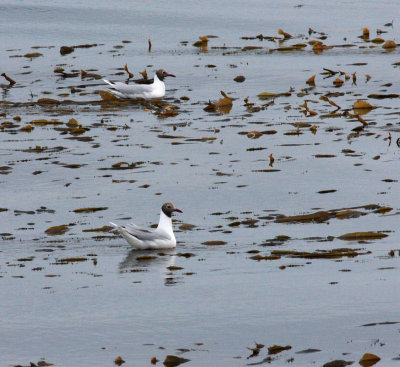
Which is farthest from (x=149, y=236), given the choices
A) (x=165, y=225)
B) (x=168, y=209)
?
(x=168, y=209)

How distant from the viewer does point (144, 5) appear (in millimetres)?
42719

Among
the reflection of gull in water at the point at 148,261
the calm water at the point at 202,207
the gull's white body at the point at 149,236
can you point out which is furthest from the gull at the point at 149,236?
the calm water at the point at 202,207

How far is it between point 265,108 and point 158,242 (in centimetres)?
970

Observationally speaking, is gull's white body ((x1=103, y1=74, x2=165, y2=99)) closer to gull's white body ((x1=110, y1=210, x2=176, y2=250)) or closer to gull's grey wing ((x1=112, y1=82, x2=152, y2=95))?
gull's grey wing ((x1=112, y1=82, x2=152, y2=95))

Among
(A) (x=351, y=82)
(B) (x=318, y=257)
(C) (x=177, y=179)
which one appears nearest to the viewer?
(B) (x=318, y=257)

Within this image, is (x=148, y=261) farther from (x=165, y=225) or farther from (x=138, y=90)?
(x=138, y=90)

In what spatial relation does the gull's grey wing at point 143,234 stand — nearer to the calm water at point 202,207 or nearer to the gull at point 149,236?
the gull at point 149,236

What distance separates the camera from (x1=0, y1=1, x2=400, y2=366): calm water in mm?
10500

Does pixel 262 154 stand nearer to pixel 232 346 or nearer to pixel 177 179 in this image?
pixel 177 179

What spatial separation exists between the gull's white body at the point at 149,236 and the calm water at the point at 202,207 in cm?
24

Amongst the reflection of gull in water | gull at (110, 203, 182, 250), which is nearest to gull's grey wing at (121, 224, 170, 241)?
gull at (110, 203, 182, 250)

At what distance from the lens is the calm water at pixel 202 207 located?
1050 cm

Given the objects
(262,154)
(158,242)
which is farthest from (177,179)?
(158,242)

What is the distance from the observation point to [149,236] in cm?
1443
